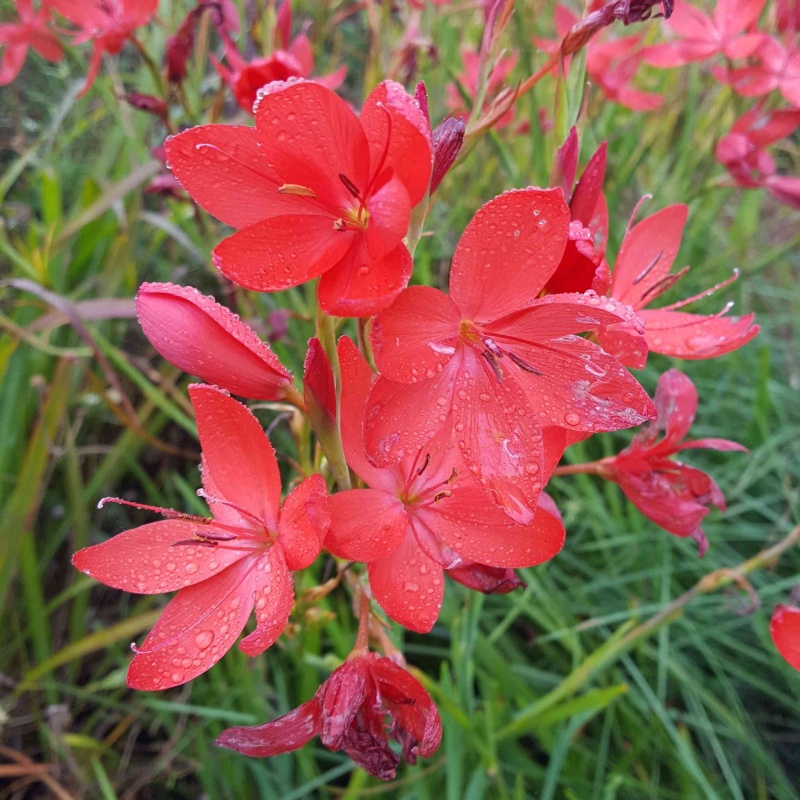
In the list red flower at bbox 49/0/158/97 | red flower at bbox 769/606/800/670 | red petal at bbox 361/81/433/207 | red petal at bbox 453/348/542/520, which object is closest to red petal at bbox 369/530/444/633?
red petal at bbox 453/348/542/520

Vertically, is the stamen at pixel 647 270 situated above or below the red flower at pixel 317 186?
below

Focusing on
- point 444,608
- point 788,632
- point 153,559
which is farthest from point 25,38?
point 788,632

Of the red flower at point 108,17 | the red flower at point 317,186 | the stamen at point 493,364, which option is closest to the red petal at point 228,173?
the red flower at point 317,186

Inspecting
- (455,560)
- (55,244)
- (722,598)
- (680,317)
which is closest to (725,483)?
(722,598)

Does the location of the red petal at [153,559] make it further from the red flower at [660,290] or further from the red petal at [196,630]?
the red flower at [660,290]

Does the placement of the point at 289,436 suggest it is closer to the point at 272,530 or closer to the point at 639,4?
the point at 272,530

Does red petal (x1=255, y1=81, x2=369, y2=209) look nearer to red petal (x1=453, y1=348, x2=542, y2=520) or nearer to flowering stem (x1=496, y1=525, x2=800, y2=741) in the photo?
red petal (x1=453, y1=348, x2=542, y2=520)

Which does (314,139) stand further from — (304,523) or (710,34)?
(710,34)
